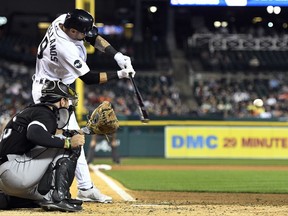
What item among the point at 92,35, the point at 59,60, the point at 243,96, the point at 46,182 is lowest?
the point at 46,182

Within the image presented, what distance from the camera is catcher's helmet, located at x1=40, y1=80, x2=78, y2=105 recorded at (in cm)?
588

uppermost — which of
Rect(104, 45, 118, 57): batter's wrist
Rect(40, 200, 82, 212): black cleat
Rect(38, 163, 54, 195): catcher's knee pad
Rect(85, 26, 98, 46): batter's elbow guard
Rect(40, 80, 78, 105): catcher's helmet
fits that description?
Rect(85, 26, 98, 46): batter's elbow guard

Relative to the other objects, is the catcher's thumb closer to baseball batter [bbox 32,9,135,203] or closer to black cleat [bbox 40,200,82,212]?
black cleat [bbox 40,200,82,212]

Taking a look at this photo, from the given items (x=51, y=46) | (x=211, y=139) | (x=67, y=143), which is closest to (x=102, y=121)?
(x=67, y=143)

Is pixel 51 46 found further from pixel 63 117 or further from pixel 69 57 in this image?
pixel 63 117

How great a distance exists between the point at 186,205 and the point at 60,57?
1838 mm

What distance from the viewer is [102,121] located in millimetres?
6047

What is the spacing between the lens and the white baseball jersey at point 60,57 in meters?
6.19

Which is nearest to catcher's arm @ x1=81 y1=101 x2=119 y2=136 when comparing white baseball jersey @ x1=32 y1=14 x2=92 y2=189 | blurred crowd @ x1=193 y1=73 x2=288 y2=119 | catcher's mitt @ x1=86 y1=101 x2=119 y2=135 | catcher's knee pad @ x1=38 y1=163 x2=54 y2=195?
catcher's mitt @ x1=86 y1=101 x2=119 y2=135

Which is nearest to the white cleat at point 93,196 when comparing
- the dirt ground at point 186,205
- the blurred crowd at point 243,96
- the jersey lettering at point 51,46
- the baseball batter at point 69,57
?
the dirt ground at point 186,205

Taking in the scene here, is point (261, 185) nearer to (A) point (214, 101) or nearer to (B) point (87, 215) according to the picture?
(B) point (87, 215)

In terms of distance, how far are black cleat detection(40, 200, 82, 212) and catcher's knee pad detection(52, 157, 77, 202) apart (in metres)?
0.04

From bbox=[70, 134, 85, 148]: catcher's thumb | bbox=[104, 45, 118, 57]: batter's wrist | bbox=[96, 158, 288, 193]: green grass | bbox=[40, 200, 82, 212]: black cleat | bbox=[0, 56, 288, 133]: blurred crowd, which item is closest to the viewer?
bbox=[40, 200, 82, 212]: black cleat

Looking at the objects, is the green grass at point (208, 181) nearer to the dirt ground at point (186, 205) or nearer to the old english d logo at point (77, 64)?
the dirt ground at point (186, 205)
